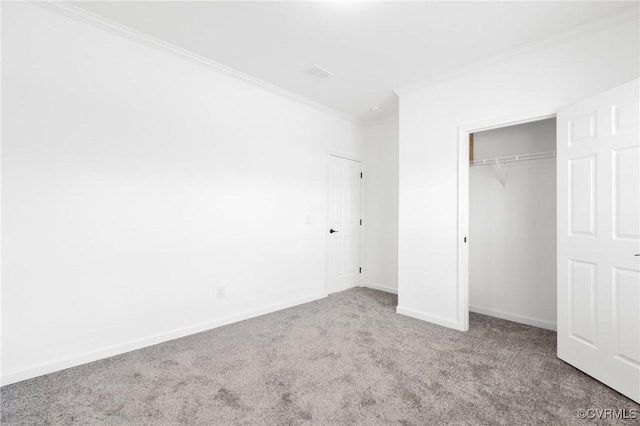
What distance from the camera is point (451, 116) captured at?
3242mm

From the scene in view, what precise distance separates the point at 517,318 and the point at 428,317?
3.32 ft

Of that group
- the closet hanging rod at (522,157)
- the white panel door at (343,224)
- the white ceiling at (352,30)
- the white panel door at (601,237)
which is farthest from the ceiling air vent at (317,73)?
the white panel door at (601,237)

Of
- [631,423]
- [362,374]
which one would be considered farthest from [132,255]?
[631,423]

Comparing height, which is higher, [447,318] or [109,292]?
[109,292]

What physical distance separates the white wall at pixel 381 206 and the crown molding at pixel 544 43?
4.31 ft

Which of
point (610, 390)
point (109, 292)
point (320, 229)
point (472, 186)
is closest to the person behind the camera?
point (610, 390)

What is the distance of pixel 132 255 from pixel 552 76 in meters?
4.05

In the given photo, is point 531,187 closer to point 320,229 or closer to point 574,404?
point 574,404

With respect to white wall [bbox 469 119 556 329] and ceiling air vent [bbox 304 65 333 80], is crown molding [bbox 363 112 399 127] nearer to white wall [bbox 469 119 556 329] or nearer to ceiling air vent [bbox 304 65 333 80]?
white wall [bbox 469 119 556 329]

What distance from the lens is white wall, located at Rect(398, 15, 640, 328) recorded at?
7.84ft

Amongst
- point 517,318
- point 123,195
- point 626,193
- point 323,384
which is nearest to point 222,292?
point 123,195

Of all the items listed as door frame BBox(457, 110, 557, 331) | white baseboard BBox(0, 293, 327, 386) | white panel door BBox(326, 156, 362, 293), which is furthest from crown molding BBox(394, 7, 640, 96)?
white baseboard BBox(0, 293, 327, 386)

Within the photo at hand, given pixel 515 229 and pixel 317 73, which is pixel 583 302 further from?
pixel 317 73

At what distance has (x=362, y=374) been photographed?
7.25ft
